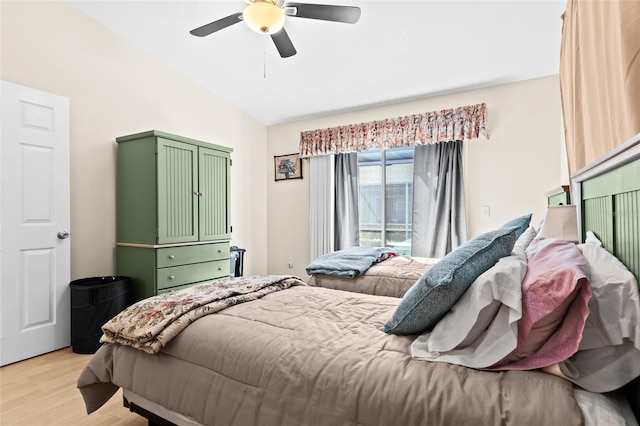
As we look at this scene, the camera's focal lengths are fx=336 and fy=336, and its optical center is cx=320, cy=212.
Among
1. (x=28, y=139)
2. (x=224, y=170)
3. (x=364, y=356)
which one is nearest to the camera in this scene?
(x=364, y=356)

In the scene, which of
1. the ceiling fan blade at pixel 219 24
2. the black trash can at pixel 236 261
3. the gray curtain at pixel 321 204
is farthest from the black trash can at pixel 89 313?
the gray curtain at pixel 321 204

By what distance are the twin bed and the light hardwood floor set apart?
0.27 m

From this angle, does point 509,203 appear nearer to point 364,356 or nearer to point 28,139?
point 364,356

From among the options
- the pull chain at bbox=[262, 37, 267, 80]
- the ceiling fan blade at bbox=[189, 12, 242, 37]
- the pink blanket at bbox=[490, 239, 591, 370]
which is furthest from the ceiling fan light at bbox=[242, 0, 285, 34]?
the pink blanket at bbox=[490, 239, 591, 370]

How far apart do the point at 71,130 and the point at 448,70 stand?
353 cm

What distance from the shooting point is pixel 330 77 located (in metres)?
3.64

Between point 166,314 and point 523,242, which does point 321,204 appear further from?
point 166,314

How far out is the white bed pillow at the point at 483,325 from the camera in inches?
38.4

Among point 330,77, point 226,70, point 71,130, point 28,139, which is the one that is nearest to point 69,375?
point 28,139

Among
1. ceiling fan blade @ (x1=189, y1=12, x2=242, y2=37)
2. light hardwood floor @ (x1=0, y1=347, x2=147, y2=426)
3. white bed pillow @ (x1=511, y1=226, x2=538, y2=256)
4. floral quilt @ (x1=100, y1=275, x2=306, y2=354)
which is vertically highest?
ceiling fan blade @ (x1=189, y1=12, x2=242, y2=37)

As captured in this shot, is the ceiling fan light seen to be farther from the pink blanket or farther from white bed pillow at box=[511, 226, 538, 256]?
the pink blanket

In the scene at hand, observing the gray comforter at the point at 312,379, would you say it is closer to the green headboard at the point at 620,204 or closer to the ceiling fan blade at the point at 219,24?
the green headboard at the point at 620,204

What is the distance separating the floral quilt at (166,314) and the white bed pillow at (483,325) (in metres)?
0.96

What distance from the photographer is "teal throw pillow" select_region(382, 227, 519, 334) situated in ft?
3.78
